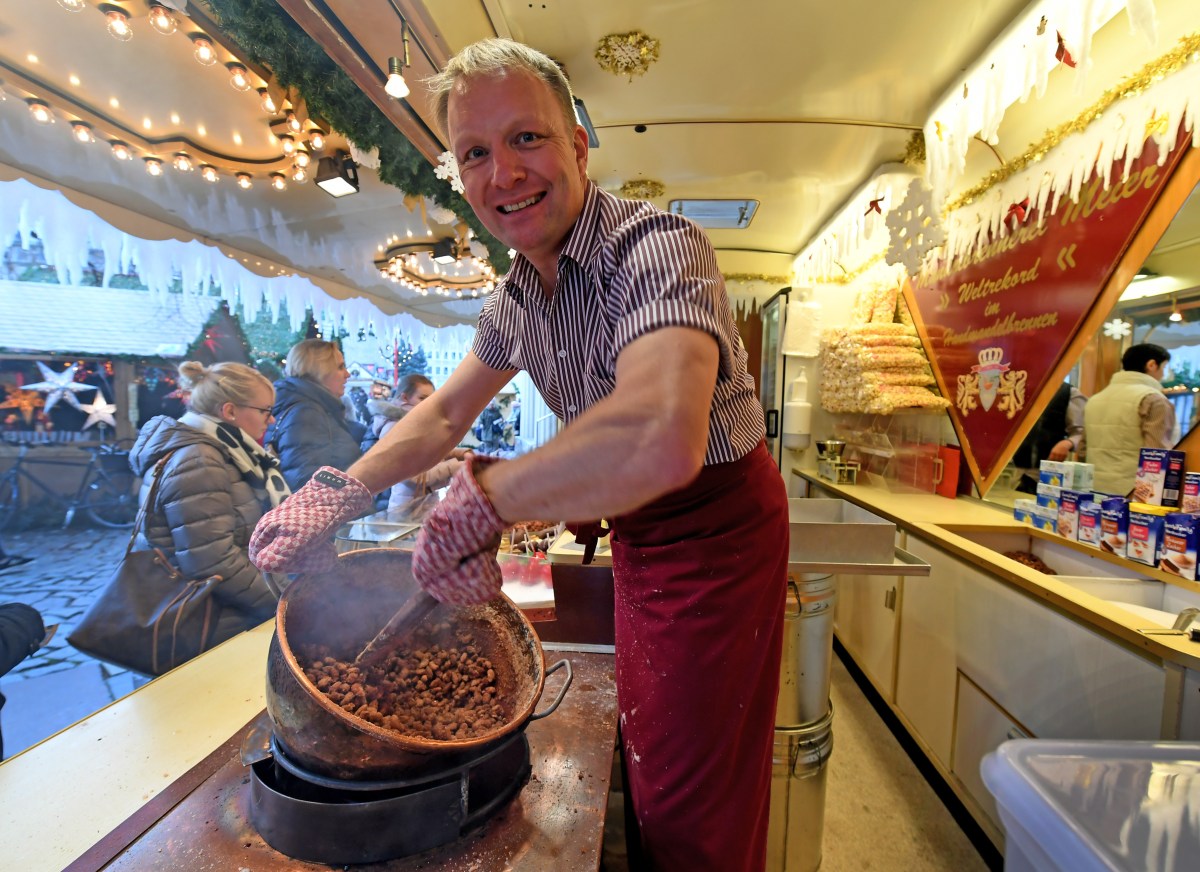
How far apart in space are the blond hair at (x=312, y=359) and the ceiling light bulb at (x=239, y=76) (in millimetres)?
1201

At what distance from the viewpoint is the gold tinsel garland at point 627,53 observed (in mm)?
2430

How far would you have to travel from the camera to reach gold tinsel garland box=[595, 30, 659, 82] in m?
2.43

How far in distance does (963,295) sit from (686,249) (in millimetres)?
3292

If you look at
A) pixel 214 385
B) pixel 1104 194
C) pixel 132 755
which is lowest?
pixel 132 755

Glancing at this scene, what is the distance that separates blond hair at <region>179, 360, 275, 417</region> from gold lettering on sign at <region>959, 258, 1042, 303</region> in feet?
12.2

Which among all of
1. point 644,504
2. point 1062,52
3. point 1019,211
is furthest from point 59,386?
point 1019,211

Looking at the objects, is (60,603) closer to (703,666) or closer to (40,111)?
(40,111)

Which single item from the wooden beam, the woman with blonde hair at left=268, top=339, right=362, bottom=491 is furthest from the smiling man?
the woman with blonde hair at left=268, top=339, right=362, bottom=491

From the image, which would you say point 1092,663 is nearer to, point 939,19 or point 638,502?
point 638,502

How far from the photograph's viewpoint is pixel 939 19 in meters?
2.24

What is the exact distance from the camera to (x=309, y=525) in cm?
96

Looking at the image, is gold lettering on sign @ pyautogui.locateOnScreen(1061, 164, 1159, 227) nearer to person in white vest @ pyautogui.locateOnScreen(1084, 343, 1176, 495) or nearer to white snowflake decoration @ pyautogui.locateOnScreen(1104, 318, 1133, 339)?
white snowflake decoration @ pyautogui.locateOnScreen(1104, 318, 1133, 339)

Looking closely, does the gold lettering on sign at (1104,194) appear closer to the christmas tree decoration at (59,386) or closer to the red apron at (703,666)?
the red apron at (703,666)

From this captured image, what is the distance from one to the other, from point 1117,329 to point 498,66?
2.66 meters
